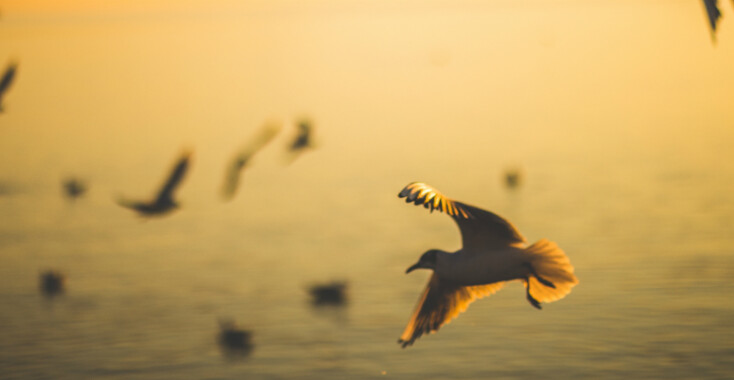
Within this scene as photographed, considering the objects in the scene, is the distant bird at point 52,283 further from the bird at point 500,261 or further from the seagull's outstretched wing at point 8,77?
the bird at point 500,261

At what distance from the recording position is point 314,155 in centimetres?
2144

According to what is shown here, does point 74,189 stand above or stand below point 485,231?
above

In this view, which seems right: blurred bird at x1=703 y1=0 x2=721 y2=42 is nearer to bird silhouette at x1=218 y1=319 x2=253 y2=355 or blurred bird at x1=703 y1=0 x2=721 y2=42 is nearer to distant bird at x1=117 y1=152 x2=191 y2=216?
bird silhouette at x1=218 y1=319 x2=253 y2=355

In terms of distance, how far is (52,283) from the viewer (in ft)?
42.9

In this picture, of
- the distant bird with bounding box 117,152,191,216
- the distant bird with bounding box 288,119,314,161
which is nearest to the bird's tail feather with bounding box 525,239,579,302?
the distant bird with bounding box 117,152,191,216

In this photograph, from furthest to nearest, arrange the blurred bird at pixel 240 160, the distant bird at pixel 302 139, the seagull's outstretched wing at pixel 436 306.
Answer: the distant bird at pixel 302 139 → the blurred bird at pixel 240 160 → the seagull's outstretched wing at pixel 436 306

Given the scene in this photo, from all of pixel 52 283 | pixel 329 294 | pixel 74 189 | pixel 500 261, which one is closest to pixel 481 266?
pixel 500 261

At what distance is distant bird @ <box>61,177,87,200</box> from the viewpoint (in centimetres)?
1729

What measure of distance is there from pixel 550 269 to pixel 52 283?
23.9 feet

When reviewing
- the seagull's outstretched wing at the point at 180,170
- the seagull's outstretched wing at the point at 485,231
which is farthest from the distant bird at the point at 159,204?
the seagull's outstretched wing at the point at 485,231

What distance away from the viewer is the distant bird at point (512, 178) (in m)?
17.4

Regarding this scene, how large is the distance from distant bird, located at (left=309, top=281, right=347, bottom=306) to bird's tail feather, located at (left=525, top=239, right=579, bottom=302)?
4141mm

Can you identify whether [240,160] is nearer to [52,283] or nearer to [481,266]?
[52,283]

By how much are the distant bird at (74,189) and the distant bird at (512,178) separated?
6.70 m
